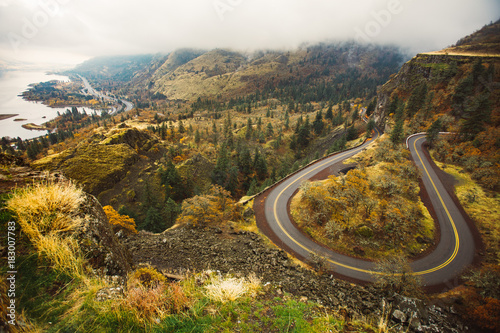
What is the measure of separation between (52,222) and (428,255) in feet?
83.3

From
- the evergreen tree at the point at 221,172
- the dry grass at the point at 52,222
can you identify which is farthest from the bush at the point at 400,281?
the evergreen tree at the point at 221,172

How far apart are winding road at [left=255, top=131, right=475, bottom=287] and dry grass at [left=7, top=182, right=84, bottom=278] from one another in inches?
625

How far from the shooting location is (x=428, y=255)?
17.2 meters

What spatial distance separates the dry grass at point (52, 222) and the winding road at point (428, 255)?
15.9 metres

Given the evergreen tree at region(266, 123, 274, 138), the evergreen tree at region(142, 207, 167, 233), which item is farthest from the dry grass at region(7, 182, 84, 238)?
the evergreen tree at region(266, 123, 274, 138)

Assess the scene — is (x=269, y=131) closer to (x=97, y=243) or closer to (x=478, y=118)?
(x=478, y=118)

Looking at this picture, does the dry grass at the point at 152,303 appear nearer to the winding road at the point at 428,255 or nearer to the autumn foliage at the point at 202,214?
the winding road at the point at 428,255

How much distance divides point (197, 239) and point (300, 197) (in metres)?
14.9

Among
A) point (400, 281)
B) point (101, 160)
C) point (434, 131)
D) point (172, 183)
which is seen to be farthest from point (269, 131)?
point (400, 281)

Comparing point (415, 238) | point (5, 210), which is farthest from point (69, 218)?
point (415, 238)

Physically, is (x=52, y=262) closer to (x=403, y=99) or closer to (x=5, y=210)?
(x=5, y=210)

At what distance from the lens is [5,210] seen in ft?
13.1

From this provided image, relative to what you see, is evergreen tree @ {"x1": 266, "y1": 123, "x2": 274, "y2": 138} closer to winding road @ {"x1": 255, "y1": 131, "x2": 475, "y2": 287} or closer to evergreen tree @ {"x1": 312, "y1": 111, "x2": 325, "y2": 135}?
evergreen tree @ {"x1": 312, "y1": 111, "x2": 325, "y2": 135}

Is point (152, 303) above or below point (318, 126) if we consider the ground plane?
above
